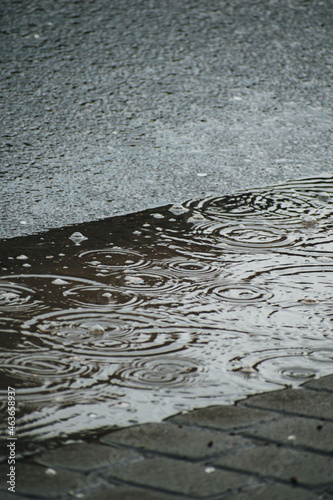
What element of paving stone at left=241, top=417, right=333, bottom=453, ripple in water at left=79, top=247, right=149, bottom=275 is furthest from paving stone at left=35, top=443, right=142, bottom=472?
ripple in water at left=79, top=247, right=149, bottom=275

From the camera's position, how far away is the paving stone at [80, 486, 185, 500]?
5.00 ft

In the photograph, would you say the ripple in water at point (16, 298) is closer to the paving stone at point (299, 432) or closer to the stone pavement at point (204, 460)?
the stone pavement at point (204, 460)

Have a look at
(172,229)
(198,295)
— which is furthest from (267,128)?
(198,295)

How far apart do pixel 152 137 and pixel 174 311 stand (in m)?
2.08

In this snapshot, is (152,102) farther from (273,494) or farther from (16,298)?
(273,494)

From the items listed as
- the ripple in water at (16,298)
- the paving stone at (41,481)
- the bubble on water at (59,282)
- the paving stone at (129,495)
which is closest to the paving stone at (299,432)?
the paving stone at (129,495)

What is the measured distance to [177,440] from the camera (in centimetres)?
176

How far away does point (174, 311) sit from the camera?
2600mm

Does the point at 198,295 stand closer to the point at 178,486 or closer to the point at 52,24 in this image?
the point at 178,486

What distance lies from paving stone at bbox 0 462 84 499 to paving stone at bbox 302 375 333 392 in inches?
31.6

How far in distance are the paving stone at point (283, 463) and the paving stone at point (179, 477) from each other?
49 mm

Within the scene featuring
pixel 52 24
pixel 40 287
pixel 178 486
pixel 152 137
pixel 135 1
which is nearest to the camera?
pixel 178 486

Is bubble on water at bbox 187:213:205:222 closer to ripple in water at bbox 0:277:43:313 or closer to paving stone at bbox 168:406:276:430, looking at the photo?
ripple in water at bbox 0:277:43:313

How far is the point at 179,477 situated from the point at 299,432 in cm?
38
